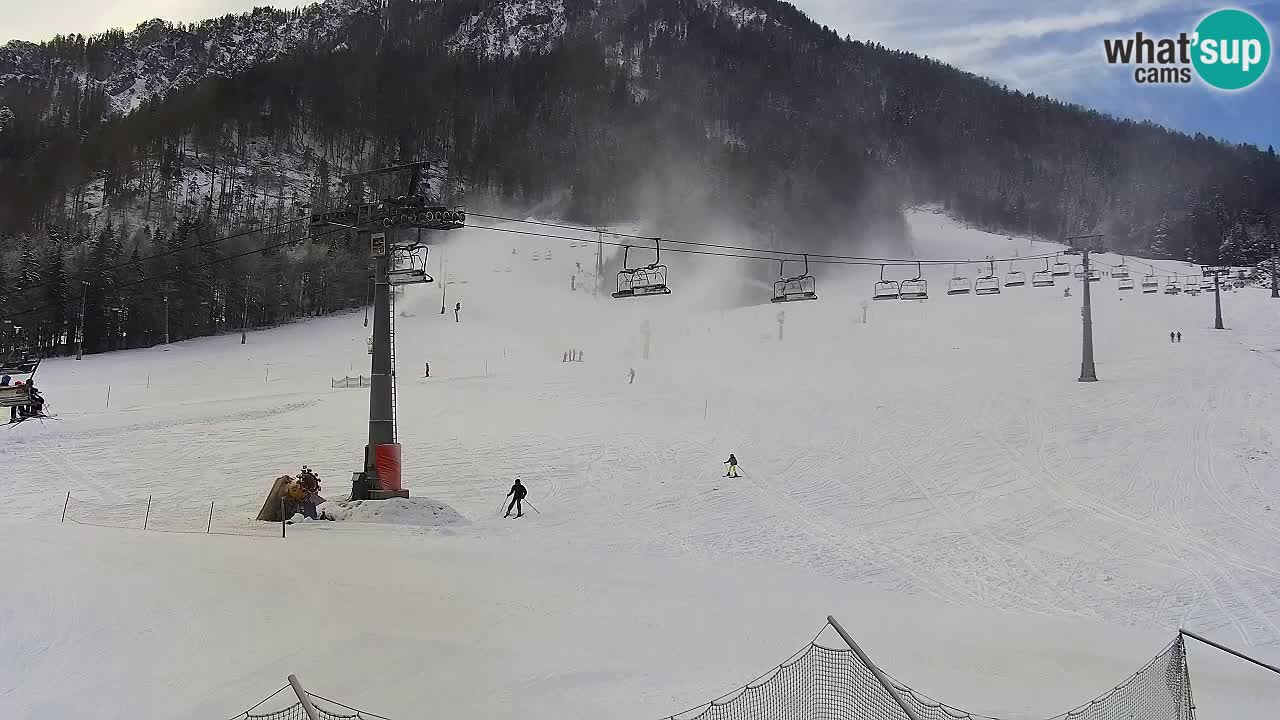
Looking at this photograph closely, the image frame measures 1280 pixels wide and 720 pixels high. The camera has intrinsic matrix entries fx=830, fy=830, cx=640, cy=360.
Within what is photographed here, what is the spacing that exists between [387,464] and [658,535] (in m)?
7.38

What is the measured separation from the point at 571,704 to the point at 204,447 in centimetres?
2745

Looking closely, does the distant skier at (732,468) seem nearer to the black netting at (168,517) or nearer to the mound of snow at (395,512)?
the mound of snow at (395,512)

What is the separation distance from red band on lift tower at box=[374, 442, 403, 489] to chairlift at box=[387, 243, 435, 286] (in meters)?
4.40

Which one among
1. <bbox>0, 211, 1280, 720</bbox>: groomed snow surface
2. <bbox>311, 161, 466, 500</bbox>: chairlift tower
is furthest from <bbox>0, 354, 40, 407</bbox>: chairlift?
<bbox>311, 161, 466, 500</bbox>: chairlift tower

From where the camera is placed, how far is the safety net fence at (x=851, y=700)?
842cm

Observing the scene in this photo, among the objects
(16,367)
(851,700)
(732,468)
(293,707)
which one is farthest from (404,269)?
(851,700)

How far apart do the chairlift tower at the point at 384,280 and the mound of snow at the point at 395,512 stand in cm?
121

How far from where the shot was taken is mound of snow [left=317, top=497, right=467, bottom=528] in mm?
19797

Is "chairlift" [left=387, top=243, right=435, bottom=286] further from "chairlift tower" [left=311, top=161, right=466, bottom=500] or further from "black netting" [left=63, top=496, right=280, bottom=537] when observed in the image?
"black netting" [left=63, top=496, right=280, bottom=537]

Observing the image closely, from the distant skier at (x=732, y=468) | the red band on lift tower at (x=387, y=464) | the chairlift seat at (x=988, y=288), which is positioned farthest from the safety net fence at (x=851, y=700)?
the chairlift seat at (x=988, y=288)

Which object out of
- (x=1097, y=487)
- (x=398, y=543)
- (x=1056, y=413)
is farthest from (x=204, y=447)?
(x=1056, y=413)

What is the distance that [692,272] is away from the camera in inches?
4769

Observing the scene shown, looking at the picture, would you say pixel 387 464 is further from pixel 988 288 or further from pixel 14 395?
pixel 988 288

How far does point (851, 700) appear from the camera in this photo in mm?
8992
